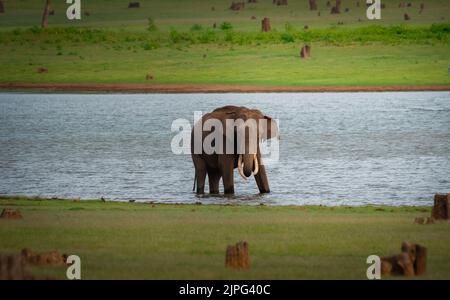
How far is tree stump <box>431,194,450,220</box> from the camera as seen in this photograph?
60.0ft

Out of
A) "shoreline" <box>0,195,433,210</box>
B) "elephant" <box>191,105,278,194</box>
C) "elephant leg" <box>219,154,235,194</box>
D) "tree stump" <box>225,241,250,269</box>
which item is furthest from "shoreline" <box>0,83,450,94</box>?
"tree stump" <box>225,241,250,269</box>

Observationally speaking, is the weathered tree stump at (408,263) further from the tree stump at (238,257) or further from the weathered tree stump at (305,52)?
the weathered tree stump at (305,52)

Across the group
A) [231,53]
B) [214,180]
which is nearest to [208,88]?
[231,53]

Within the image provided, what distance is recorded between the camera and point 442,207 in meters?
18.4

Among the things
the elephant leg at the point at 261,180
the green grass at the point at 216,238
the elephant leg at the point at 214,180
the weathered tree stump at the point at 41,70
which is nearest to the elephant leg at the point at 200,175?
the elephant leg at the point at 214,180

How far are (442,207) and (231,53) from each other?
4230cm

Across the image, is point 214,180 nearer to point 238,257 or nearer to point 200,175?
point 200,175

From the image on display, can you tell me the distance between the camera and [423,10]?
8294cm

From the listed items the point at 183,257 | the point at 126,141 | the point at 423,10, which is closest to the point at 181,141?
the point at 126,141

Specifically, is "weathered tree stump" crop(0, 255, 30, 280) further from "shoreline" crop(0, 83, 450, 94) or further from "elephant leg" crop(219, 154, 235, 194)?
"shoreline" crop(0, 83, 450, 94)

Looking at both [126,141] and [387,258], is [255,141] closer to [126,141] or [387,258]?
[387,258]

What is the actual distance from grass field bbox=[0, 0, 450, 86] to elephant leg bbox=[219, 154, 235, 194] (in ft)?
97.9
